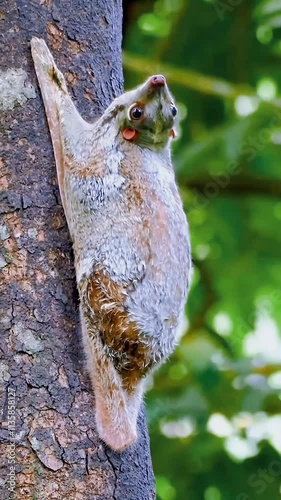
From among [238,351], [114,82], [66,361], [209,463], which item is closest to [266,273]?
[238,351]

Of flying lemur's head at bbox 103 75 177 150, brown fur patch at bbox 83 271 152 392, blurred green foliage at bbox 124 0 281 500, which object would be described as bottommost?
blurred green foliage at bbox 124 0 281 500

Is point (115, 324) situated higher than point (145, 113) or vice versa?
point (145, 113)

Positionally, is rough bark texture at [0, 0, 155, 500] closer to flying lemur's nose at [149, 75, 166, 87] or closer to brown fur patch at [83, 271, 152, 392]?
brown fur patch at [83, 271, 152, 392]

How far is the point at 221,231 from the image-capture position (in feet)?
26.2

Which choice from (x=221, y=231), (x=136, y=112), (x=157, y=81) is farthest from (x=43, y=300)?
(x=221, y=231)

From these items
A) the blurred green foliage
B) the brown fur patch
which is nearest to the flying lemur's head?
the brown fur patch

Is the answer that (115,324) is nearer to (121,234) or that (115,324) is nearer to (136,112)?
(121,234)

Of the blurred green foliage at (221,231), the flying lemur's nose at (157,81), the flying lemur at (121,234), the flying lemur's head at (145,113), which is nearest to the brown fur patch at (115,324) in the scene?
the flying lemur at (121,234)

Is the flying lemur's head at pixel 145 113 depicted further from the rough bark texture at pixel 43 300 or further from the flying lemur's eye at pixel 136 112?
the rough bark texture at pixel 43 300

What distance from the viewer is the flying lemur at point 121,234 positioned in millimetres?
3686

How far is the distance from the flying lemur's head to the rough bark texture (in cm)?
15

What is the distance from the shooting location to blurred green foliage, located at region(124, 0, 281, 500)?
6941mm

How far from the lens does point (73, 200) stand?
383cm

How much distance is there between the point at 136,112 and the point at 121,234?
0.54 meters
